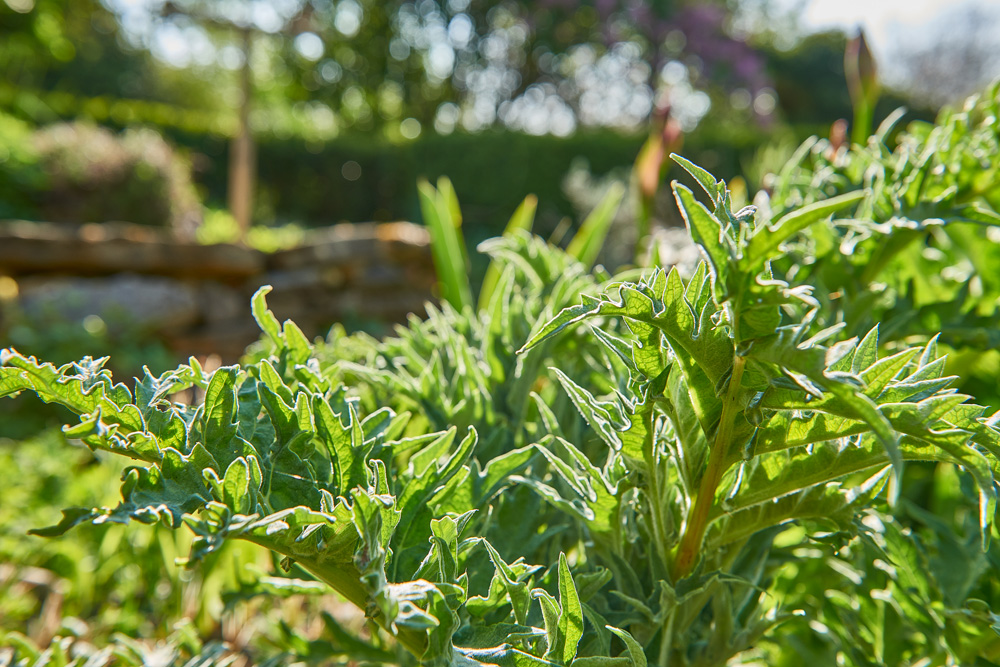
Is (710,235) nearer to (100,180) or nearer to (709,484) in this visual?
(709,484)

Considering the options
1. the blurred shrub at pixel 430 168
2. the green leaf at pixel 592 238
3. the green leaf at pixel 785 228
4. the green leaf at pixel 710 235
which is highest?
the blurred shrub at pixel 430 168

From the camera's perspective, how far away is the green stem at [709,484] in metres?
0.45

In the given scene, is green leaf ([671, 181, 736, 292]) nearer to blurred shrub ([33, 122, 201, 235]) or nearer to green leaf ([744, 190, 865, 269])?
green leaf ([744, 190, 865, 269])

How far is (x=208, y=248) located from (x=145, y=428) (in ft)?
14.7

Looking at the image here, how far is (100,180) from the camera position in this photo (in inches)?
215

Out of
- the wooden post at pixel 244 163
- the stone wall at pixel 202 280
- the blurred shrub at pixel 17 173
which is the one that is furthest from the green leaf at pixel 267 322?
the blurred shrub at pixel 17 173

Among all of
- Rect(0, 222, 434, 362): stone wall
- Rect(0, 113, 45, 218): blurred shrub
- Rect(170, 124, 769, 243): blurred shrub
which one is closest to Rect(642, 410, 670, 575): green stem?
Rect(0, 222, 434, 362): stone wall

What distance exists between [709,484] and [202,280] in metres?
4.75

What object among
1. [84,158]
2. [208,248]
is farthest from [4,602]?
[84,158]

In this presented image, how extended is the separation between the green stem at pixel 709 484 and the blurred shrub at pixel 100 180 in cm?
602

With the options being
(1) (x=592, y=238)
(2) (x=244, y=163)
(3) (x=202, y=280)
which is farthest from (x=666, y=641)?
(2) (x=244, y=163)

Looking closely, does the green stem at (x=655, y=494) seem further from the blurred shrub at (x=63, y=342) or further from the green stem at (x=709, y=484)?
the blurred shrub at (x=63, y=342)

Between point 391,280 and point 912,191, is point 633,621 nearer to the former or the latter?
point 912,191

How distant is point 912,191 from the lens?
73cm
